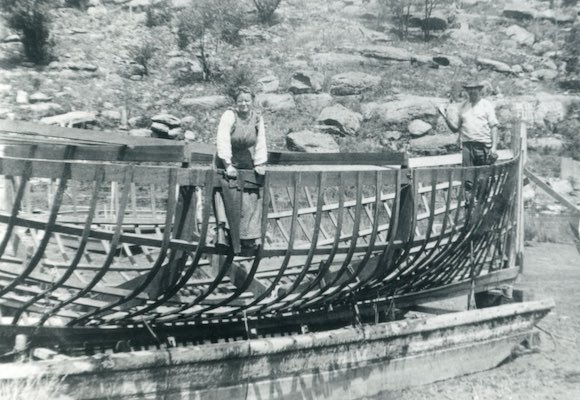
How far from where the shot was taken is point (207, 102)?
1567 centimetres

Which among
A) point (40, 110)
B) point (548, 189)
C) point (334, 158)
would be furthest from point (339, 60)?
point (334, 158)

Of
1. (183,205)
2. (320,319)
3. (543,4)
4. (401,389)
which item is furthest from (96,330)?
(543,4)

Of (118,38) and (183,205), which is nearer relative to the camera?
(183,205)

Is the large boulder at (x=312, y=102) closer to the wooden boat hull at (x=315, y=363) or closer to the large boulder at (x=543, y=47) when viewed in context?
the large boulder at (x=543, y=47)

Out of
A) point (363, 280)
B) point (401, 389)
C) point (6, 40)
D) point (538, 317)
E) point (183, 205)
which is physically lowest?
point (401, 389)

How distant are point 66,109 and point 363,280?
1107 cm

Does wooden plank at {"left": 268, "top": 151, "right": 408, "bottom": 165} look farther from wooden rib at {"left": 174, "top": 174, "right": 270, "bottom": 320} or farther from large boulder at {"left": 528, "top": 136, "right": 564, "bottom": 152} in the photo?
large boulder at {"left": 528, "top": 136, "right": 564, "bottom": 152}

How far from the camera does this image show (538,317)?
5773mm

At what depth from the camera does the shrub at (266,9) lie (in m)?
21.8

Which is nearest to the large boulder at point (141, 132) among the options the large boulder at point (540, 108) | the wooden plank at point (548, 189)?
the wooden plank at point (548, 189)

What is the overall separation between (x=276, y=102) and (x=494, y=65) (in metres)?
8.62

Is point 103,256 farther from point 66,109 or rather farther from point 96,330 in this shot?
point 66,109

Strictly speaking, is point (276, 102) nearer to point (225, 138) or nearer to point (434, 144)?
point (434, 144)

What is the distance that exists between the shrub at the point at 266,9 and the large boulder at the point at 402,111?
24.7ft
